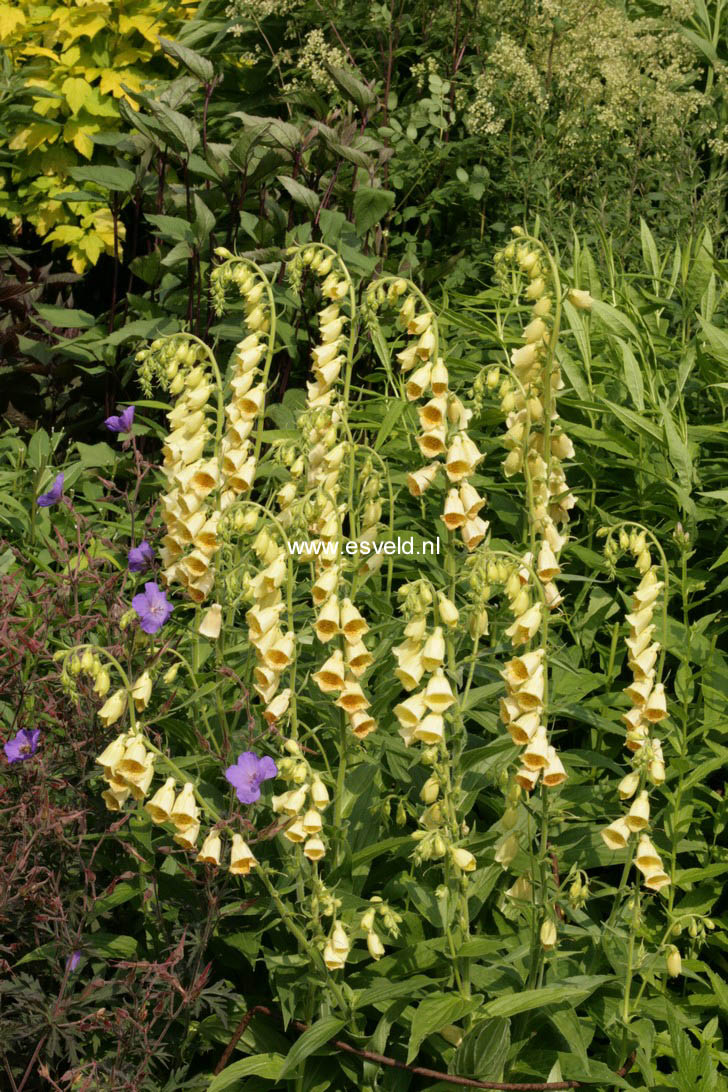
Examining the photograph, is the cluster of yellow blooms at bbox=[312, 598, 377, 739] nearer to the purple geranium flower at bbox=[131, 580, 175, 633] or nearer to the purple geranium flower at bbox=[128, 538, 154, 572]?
the purple geranium flower at bbox=[131, 580, 175, 633]

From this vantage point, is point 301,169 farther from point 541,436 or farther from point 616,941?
point 616,941

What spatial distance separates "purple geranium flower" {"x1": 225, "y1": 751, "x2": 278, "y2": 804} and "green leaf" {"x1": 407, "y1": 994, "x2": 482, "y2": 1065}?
0.52m

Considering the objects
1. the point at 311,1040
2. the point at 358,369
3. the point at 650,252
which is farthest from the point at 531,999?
the point at 650,252

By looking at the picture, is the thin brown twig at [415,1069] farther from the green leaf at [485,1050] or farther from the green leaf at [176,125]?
the green leaf at [176,125]

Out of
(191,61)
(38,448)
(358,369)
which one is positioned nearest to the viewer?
(38,448)

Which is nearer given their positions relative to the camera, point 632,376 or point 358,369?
point 632,376

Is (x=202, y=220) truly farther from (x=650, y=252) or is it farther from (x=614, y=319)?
(x=650, y=252)

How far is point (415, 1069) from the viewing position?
7.73 ft

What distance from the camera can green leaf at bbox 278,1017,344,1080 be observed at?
2.35m

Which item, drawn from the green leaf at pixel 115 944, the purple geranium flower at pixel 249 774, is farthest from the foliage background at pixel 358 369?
the purple geranium flower at pixel 249 774

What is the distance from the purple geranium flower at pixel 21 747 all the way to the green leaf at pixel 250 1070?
77 centimetres

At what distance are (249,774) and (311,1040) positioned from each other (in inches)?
20.6

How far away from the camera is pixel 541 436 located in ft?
9.30

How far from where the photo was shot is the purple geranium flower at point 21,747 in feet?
8.62
